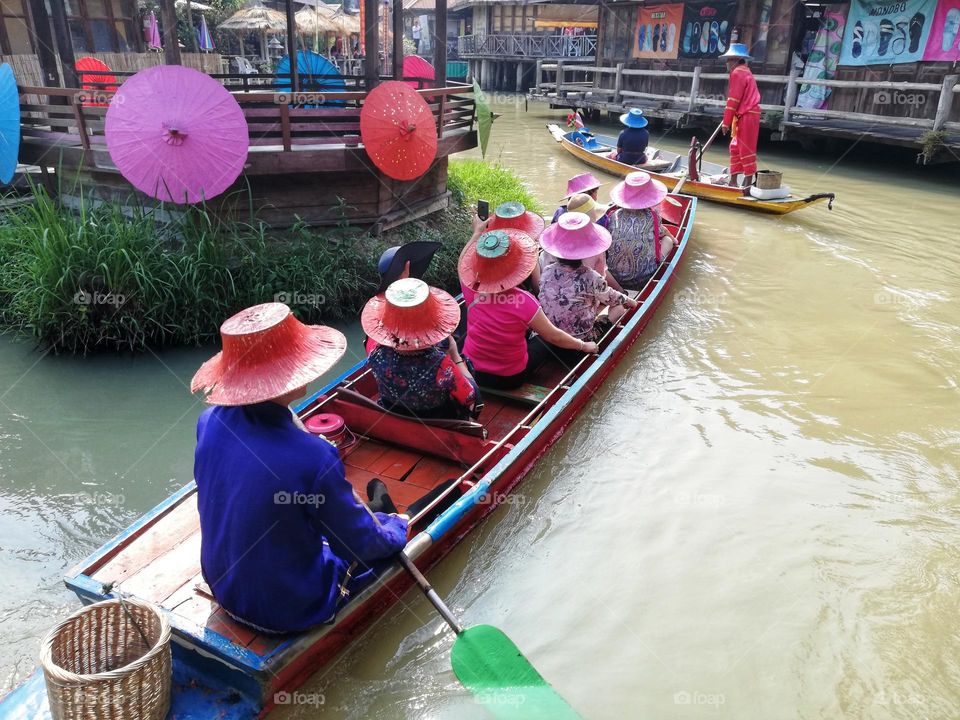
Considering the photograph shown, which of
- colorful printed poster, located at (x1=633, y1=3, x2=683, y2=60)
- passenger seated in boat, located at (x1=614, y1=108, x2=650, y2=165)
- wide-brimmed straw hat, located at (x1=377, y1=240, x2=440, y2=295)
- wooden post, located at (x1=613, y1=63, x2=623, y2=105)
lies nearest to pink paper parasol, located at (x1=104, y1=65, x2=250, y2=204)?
wide-brimmed straw hat, located at (x1=377, y1=240, x2=440, y2=295)

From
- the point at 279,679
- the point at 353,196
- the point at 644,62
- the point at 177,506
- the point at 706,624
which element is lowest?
the point at 706,624

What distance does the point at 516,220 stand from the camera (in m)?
5.62

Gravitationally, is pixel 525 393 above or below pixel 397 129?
below

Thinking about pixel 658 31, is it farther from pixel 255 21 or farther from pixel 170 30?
pixel 170 30

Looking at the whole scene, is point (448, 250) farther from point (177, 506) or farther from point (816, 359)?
point (177, 506)

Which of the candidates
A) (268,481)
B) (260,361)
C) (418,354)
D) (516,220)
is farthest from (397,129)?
(268,481)

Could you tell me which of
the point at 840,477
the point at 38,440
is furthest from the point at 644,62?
the point at 38,440

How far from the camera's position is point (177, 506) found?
337 centimetres

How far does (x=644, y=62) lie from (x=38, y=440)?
1902 centimetres

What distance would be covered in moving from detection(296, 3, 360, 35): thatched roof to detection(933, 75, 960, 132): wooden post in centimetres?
1470

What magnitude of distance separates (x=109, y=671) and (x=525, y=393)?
3.08 m

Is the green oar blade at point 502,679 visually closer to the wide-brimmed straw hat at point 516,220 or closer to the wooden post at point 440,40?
the wide-brimmed straw hat at point 516,220

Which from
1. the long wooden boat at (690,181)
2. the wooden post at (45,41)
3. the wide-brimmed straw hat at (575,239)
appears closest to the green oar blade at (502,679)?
the wide-brimmed straw hat at (575,239)

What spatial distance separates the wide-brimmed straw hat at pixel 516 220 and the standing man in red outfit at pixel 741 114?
6.09 meters
